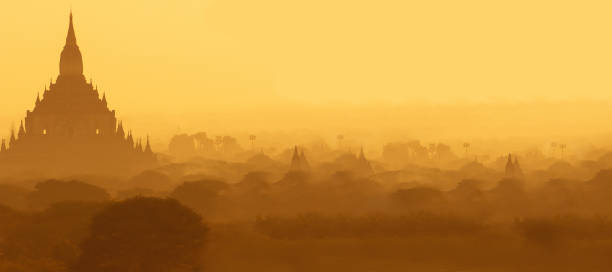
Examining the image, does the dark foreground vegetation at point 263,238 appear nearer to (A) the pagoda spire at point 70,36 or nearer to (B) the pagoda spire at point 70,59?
(A) the pagoda spire at point 70,36

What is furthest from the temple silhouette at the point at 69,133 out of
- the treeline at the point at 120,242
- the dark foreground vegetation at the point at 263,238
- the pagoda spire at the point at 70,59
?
the treeline at the point at 120,242

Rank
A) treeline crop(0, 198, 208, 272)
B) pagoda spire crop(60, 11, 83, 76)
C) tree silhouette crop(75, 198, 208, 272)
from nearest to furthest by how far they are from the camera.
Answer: treeline crop(0, 198, 208, 272), tree silhouette crop(75, 198, 208, 272), pagoda spire crop(60, 11, 83, 76)

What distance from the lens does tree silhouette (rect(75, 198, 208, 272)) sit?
60688 mm

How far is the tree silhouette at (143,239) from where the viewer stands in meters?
60.7

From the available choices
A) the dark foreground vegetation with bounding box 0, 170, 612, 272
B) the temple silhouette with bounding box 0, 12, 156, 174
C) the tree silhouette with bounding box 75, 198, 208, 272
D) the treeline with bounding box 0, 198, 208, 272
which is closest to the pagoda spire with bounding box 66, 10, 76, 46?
the temple silhouette with bounding box 0, 12, 156, 174

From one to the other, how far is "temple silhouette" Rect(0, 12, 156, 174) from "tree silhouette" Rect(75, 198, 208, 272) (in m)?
82.6

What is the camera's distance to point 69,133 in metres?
148

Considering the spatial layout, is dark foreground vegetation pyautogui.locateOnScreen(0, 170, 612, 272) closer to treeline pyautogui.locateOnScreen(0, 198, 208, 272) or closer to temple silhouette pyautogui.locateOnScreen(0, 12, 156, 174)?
treeline pyautogui.locateOnScreen(0, 198, 208, 272)

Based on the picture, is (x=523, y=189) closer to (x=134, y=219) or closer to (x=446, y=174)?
(x=446, y=174)

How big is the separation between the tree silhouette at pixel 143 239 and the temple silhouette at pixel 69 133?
271 ft

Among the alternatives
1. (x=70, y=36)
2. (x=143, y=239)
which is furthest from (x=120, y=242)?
(x=70, y=36)

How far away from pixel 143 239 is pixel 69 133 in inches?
3459

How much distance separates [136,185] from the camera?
13050cm

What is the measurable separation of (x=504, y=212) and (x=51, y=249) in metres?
52.7
